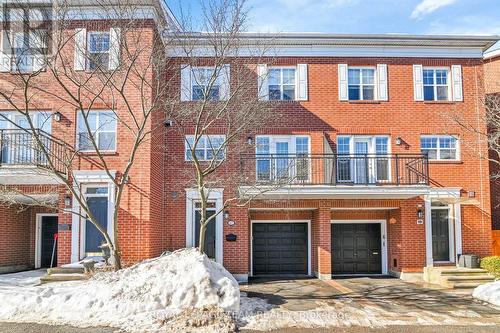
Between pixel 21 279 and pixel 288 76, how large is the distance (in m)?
11.1

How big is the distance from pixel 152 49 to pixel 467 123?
37.5 ft

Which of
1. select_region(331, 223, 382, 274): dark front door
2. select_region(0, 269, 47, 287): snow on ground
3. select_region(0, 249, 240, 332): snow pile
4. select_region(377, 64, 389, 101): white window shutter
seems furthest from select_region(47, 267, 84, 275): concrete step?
select_region(377, 64, 389, 101): white window shutter

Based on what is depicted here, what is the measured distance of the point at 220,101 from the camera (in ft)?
42.8

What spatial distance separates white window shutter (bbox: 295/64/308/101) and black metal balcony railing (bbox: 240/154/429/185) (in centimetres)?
231

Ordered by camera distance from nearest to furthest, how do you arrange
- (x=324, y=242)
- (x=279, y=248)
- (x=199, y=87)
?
1. (x=199, y=87)
2. (x=324, y=242)
3. (x=279, y=248)

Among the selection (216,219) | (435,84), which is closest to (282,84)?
(216,219)

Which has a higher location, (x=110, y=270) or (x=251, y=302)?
(x=110, y=270)

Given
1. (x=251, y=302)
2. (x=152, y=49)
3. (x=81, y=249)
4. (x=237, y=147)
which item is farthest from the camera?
(x=237, y=147)

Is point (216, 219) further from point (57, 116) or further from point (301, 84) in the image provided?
point (57, 116)

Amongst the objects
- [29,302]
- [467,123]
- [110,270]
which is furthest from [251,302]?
[467,123]

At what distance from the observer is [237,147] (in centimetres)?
1509

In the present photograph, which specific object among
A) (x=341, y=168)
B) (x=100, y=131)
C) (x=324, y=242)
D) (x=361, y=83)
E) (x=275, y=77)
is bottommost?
(x=324, y=242)

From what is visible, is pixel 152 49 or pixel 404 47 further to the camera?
pixel 404 47

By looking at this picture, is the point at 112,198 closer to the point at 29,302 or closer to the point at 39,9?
the point at 29,302
